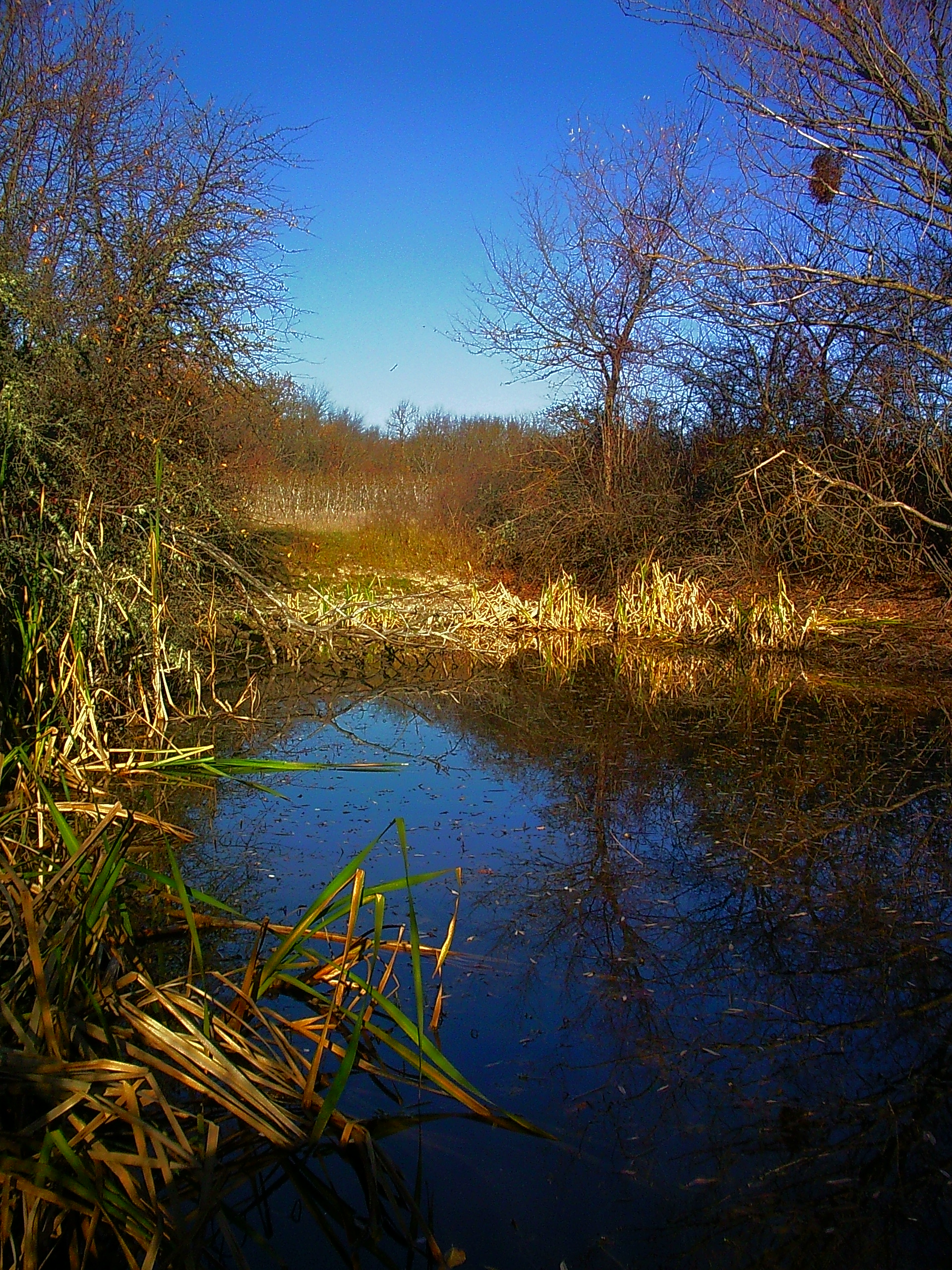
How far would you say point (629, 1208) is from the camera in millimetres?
2311

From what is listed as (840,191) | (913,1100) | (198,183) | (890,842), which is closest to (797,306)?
(840,191)

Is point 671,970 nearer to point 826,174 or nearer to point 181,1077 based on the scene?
point 181,1077

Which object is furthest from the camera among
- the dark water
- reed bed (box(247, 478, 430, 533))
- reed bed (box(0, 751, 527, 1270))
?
reed bed (box(247, 478, 430, 533))

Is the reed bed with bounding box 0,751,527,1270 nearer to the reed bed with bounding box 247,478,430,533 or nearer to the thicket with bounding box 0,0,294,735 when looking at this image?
the thicket with bounding box 0,0,294,735

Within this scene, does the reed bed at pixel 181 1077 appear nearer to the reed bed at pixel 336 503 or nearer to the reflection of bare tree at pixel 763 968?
the reflection of bare tree at pixel 763 968

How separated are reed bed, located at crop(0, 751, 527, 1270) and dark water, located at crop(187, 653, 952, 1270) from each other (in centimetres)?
13

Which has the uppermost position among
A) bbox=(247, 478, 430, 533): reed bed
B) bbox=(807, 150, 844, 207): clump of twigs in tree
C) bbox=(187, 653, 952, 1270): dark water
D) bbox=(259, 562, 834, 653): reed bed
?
bbox=(807, 150, 844, 207): clump of twigs in tree

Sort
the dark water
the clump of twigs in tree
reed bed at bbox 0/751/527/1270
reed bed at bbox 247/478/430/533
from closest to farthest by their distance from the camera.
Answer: reed bed at bbox 0/751/527/1270 < the dark water < the clump of twigs in tree < reed bed at bbox 247/478/430/533

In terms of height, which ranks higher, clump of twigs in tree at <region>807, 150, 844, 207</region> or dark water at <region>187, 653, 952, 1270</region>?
clump of twigs in tree at <region>807, 150, 844, 207</region>

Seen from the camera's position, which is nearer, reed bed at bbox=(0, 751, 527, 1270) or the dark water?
reed bed at bbox=(0, 751, 527, 1270)

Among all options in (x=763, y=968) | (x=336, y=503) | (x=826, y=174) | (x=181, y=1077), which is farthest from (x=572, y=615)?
(x=181, y=1077)

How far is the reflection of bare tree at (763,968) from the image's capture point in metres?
2.39

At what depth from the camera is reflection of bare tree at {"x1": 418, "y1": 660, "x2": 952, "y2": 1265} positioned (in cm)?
239

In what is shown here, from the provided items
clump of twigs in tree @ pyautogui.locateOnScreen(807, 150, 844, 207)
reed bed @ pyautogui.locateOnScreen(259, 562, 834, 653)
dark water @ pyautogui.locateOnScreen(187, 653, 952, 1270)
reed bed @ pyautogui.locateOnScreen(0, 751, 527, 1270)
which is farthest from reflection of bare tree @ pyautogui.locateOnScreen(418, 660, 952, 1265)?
clump of twigs in tree @ pyautogui.locateOnScreen(807, 150, 844, 207)
